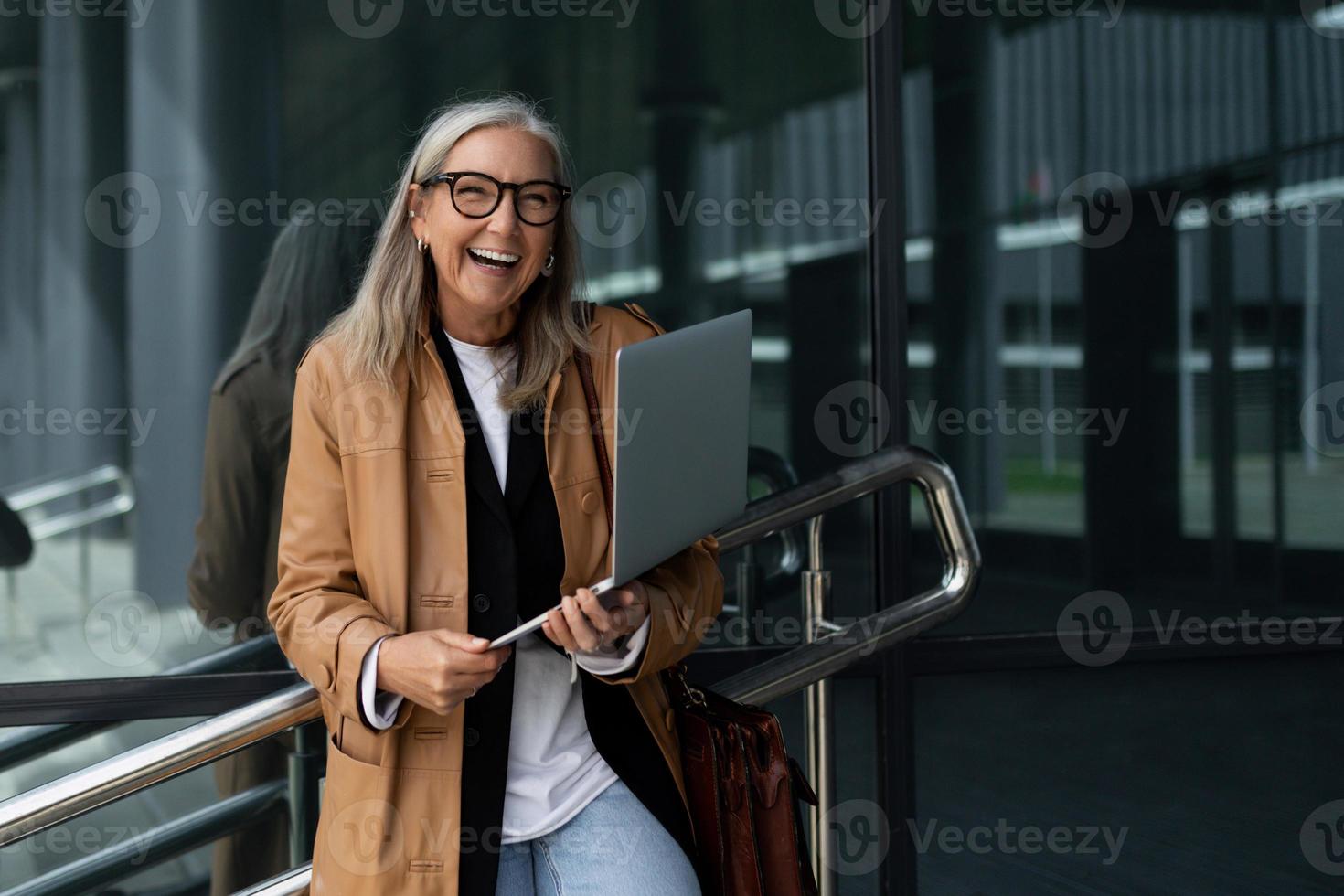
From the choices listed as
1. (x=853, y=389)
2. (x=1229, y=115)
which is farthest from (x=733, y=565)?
(x=1229, y=115)

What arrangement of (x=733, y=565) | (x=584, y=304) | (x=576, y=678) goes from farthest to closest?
(x=733, y=565), (x=584, y=304), (x=576, y=678)

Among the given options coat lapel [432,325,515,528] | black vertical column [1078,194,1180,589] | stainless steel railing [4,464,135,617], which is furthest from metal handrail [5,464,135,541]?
black vertical column [1078,194,1180,589]

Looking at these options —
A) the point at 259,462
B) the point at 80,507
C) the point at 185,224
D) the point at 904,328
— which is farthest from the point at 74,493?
the point at 904,328

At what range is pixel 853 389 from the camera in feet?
10.4

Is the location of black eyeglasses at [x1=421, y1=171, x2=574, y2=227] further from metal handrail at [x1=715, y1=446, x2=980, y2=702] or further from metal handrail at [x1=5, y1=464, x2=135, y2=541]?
metal handrail at [x1=5, y1=464, x2=135, y2=541]

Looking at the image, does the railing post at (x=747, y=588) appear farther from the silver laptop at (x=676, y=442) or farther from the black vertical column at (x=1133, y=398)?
the silver laptop at (x=676, y=442)

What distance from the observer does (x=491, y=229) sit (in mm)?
1823

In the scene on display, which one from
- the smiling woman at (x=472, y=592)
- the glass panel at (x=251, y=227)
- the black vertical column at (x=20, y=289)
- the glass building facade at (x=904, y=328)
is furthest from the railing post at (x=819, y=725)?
the black vertical column at (x=20, y=289)

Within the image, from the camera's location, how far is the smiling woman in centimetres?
174

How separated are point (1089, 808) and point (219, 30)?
277cm

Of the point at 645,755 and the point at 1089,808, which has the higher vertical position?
the point at 645,755

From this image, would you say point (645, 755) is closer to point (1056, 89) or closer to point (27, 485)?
point (27, 485)

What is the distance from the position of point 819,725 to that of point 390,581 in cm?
128

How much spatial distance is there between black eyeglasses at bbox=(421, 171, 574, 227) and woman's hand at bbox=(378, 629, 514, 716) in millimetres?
593
